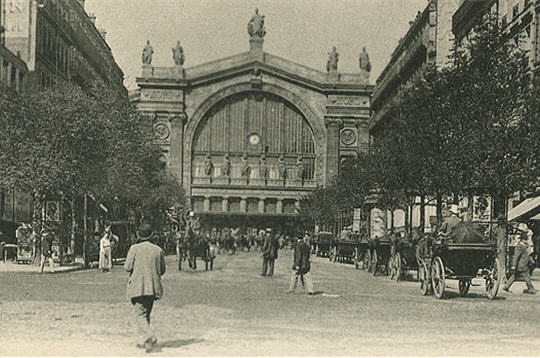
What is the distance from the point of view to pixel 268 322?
13062 mm

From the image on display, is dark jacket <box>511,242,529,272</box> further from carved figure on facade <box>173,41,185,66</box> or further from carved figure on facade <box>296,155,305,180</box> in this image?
carved figure on facade <box>173,41,185,66</box>

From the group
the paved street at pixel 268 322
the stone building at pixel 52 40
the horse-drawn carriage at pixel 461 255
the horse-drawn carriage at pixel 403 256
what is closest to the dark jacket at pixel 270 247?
the horse-drawn carriage at pixel 403 256

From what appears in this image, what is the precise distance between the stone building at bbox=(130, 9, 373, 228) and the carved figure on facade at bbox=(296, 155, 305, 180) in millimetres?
117

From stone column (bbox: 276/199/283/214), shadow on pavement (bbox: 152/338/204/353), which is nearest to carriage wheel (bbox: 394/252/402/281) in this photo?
shadow on pavement (bbox: 152/338/204/353)

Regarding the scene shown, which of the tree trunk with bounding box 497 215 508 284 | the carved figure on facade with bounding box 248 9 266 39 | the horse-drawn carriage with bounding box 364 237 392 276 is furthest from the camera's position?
the carved figure on facade with bounding box 248 9 266 39

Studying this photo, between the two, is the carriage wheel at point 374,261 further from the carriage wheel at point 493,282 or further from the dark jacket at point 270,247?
the carriage wheel at point 493,282

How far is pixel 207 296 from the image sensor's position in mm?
18422

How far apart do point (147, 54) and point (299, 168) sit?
22.3 meters

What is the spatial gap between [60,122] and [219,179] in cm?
7028

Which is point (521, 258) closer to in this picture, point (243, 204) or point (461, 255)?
point (461, 255)

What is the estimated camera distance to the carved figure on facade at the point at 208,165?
103875 millimetres

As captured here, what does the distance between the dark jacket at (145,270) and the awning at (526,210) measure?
25.6 meters

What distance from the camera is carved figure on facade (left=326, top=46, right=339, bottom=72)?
107 meters

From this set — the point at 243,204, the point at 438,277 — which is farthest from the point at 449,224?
the point at 243,204
